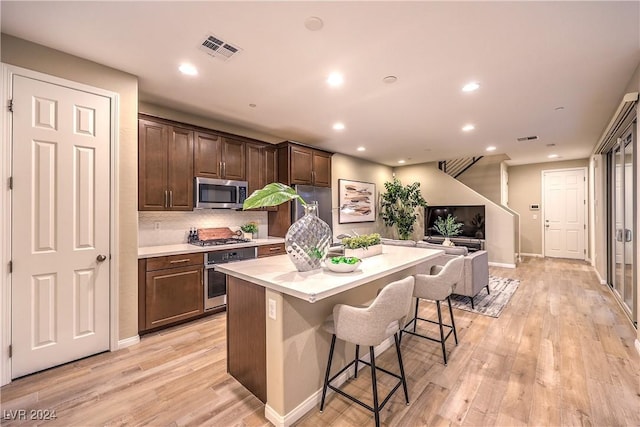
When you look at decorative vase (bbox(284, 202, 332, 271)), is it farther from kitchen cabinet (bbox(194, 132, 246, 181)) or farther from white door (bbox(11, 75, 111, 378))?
kitchen cabinet (bbox(194, 132, 246, 181))

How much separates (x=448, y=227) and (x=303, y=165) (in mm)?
3639

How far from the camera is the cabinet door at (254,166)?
431cm

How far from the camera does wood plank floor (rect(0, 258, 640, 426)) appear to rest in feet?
6.00

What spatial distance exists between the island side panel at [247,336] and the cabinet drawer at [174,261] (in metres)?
1.39

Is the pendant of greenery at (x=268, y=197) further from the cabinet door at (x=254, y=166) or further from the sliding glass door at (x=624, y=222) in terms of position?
the sliding glass door at (x=624, y=222)

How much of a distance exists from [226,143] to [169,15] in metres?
2.13

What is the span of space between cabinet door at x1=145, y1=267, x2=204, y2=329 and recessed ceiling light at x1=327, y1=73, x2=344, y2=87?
2.64m

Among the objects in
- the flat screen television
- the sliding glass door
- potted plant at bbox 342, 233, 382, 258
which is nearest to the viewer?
potted plant at bbox 342, 233, 382, 258

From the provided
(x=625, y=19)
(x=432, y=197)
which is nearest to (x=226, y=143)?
(x=625, y=19)

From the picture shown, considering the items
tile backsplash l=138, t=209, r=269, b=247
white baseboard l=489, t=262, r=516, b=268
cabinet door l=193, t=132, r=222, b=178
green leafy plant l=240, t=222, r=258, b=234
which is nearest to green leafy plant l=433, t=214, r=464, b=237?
white baseboard l=489, t=262, r=516, b=268

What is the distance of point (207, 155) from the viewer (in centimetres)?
380

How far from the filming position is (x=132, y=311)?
111 inches

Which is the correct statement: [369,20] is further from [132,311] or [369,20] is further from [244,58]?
[132,311]

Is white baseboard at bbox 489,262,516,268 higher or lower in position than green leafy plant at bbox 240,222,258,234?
lower
